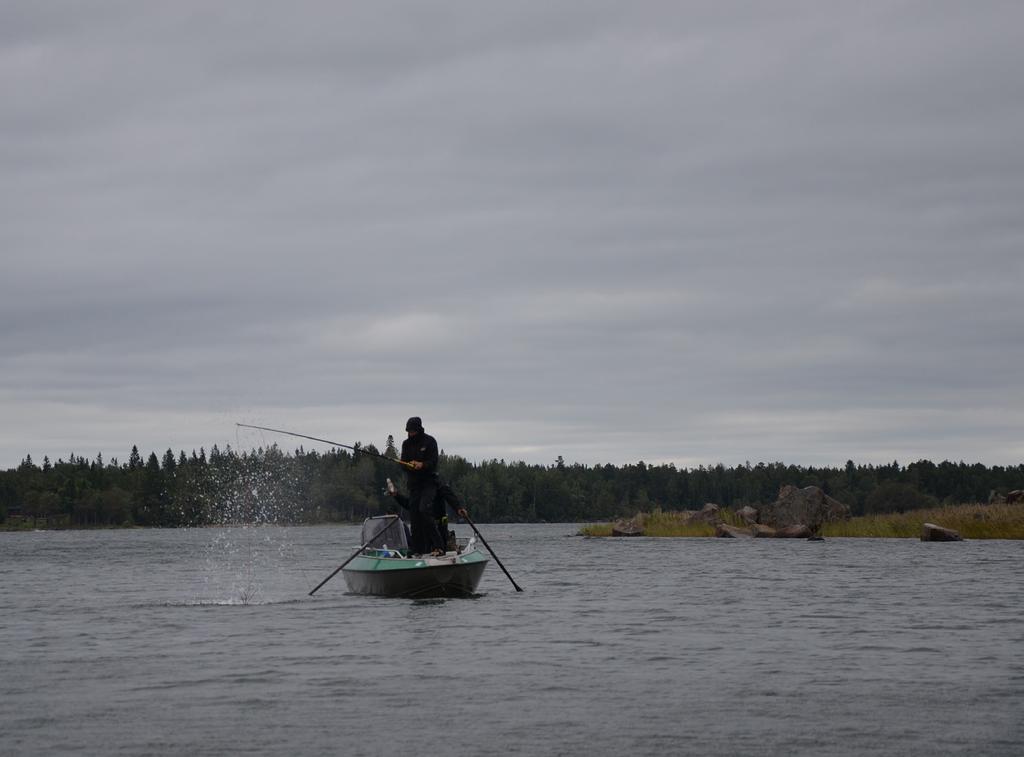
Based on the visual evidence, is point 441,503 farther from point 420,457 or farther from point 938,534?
point 938,534

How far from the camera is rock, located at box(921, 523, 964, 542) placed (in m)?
62.5

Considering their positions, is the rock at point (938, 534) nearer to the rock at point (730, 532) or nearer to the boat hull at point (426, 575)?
the rock at point (730, 532)

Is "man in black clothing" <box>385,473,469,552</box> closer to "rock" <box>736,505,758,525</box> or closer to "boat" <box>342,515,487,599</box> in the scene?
"boat" <box>342,515,487,599</box>

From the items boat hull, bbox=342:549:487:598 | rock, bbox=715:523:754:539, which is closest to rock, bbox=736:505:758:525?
rock, bbox=715:523:754:539

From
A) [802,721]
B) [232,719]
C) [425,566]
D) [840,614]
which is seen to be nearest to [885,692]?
[802,721]

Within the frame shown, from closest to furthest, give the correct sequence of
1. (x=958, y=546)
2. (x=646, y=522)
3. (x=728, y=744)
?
(x=728, y=744) < (x=958, y=546) < (x=646, y=522)

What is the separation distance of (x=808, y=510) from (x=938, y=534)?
1628 cm

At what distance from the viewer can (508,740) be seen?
40.7ft

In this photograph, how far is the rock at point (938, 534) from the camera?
6250cm

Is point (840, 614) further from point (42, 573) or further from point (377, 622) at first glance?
point (42, 573)

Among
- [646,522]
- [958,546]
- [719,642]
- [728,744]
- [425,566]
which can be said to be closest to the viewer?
[728,744]

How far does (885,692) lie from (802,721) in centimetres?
245

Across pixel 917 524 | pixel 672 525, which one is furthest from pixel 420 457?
pixel 672 525

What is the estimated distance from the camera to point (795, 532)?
7638 cm
